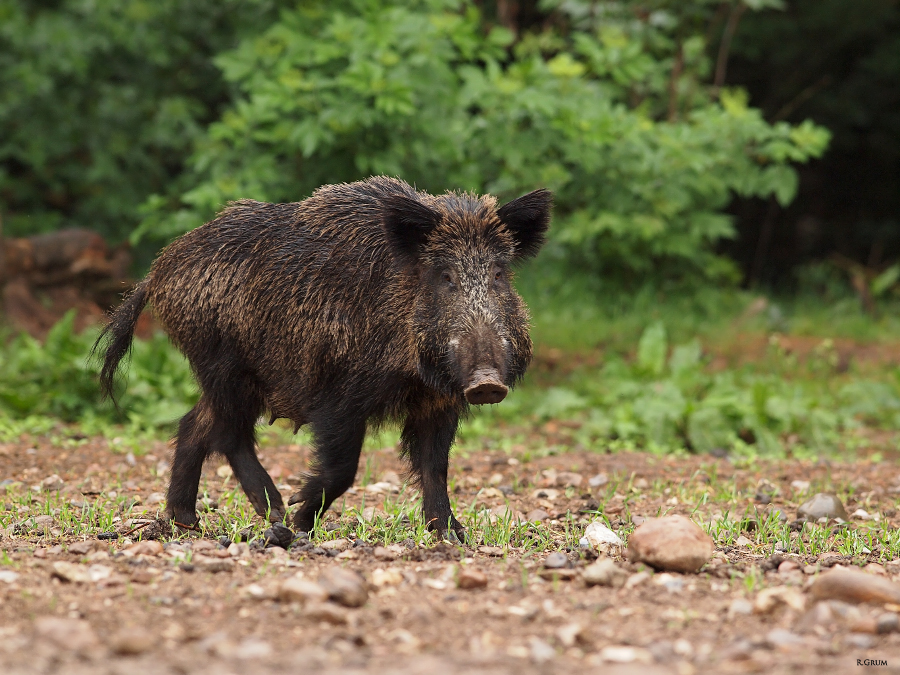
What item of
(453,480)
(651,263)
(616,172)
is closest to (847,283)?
(651,263)

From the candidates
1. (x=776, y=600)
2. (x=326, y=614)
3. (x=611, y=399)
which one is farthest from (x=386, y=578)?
(x=611, y=399)

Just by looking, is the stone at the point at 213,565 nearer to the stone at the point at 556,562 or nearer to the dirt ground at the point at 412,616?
the dirt ground at the point at 412,616

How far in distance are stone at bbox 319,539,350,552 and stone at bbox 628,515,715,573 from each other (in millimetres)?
1093

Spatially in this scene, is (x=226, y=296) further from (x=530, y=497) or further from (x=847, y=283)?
(x=847, y=283)

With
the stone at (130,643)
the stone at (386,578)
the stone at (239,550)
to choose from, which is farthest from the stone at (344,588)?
the stone at (239,550)

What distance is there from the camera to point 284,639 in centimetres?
293

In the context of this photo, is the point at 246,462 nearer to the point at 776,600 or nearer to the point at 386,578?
the point at 386,578

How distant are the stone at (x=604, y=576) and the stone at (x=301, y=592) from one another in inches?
35.9

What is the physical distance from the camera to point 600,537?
4.33 m

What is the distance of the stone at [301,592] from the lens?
10.3 ft

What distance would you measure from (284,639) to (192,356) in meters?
2.20

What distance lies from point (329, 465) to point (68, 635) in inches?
69.0

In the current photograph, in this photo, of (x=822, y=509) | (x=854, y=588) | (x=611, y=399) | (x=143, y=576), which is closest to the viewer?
(x=854, y=588)

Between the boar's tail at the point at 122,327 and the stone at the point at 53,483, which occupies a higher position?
the boar's tail at the point at 122,327
